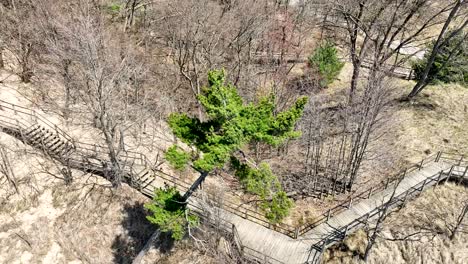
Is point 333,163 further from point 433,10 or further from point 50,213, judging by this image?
point 433,10

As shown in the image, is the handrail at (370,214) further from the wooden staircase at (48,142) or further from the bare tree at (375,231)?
the wooden staircase at (48,142)

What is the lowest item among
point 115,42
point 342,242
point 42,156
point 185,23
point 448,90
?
point 342,242

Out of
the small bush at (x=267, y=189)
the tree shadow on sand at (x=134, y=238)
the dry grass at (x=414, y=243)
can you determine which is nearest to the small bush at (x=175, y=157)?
the small bush at (x=267, y=189)

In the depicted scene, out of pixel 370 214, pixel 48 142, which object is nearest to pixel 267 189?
pixel 370 214

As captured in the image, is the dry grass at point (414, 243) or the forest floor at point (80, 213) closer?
the dry grass at point (414, 243)

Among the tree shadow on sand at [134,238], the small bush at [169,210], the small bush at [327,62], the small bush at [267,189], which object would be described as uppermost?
the small bush at [327,62]

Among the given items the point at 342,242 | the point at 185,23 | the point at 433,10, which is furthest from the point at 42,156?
the point at 433,10

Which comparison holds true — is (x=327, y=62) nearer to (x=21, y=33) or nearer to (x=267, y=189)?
(x=267, y=189)
